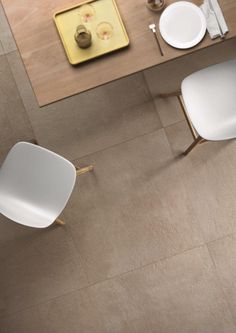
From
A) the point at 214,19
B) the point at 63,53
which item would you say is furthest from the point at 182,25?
the point at 63,53

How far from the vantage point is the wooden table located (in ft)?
5.73

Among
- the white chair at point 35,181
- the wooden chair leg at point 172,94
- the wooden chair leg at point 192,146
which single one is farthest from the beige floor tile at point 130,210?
the white chair at point 35,181

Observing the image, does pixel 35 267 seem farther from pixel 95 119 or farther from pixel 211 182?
pixel 211 182

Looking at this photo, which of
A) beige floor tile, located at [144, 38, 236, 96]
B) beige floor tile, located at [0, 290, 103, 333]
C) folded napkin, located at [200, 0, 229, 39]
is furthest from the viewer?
beige floor tile, located at [144, 38, 236, 96]

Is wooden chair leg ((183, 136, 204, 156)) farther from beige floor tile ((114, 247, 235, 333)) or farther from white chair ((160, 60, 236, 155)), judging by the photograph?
beige floor tile ((114, 247, 235, 333))

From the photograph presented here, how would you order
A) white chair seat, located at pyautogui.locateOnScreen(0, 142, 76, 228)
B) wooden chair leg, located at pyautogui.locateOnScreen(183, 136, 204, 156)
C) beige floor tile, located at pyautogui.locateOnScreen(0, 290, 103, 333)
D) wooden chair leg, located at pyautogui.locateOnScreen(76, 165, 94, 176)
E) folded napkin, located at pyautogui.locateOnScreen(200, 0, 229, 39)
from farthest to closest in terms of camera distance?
beige floor tile, located at pyautogui.locateOnScreen(0, 290, 103, 333) < wooden chair leg, located at pyautogui.locateOnScreen(76, 165, 94, 176) < wooden chair leg, located at pyautogui.locateOnScreen(183, 136, 204, 156) < white chair seat, located at pyautogui.locateOnScreen(0, 142, 76, 228) < folded napkin, located at pyautogui.locateOnScreen(200, 0, 229, 39)

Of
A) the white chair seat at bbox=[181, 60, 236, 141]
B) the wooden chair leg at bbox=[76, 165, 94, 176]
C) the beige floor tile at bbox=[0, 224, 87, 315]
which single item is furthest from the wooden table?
the beige floor tile at bbox=[0, 224, 87, 315]

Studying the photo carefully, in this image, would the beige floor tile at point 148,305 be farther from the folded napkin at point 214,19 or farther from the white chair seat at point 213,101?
the folded napkin at point 214,19

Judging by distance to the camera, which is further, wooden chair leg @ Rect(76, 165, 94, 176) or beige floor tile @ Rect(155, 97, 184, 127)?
beige floor tile @ Rect(155, 97, 184, 127)

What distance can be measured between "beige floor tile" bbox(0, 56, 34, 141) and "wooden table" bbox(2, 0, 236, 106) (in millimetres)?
826

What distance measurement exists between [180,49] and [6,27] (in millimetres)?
1437

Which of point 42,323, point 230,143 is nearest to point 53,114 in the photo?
point 230,143

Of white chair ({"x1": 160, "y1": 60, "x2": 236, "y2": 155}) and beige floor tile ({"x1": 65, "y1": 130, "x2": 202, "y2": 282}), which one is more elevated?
white chair ({"x1": 160, "y1": 60, "x2": 236, "y2": 155})

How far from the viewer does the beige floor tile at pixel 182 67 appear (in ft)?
8.34
